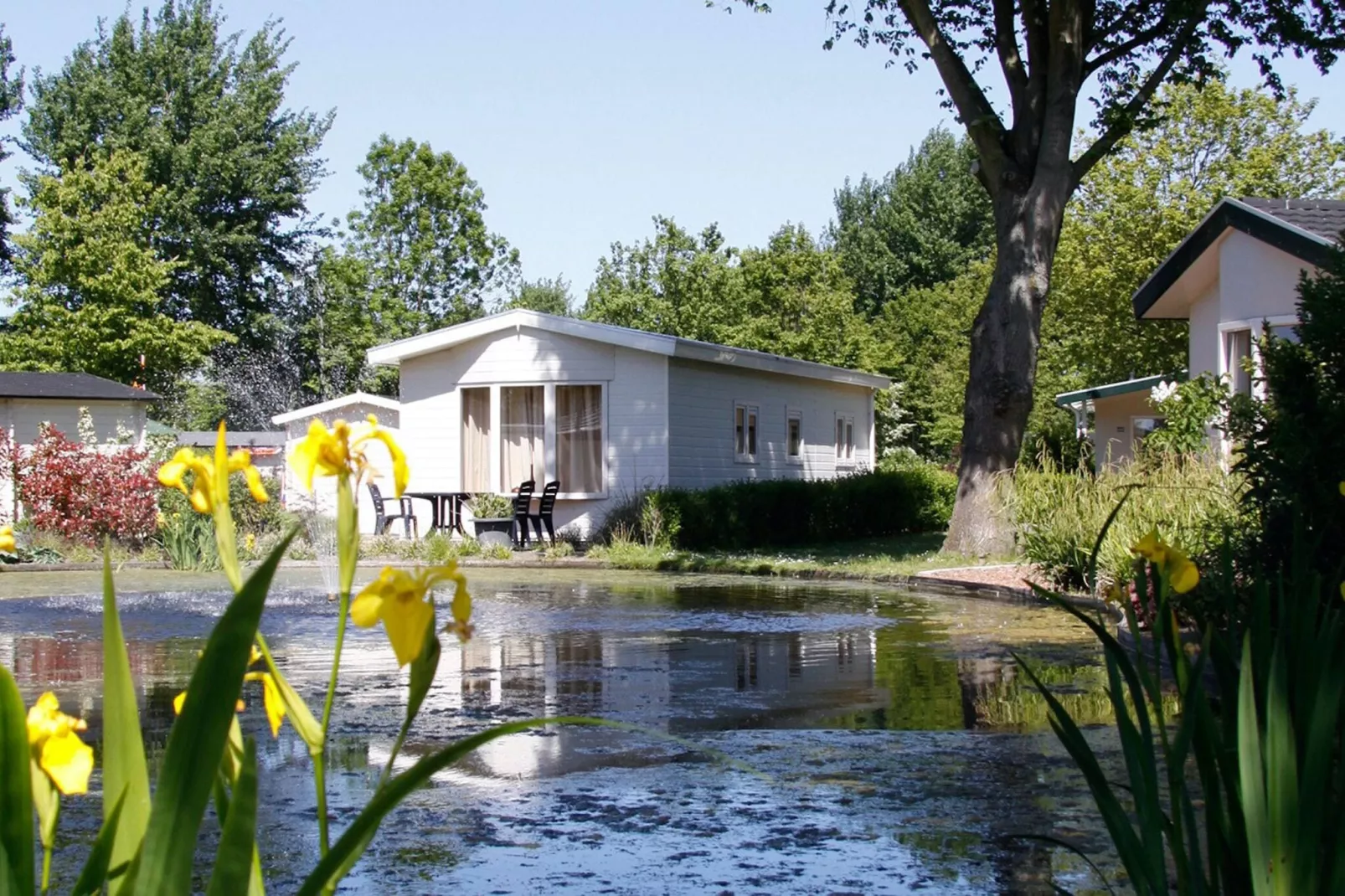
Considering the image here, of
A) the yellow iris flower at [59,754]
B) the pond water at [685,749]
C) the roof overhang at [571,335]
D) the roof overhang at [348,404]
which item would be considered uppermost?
the roof overhang at [571,335]

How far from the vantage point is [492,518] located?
2638 cm

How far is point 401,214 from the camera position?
5394 centimetres

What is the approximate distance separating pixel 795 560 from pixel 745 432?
801cm

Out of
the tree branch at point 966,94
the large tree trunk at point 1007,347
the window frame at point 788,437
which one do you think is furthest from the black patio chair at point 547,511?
the tree branch at point 966,94

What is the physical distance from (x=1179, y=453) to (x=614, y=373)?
1182cm

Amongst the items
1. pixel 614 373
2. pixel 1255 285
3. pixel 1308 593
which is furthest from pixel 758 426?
pixel 1308 593

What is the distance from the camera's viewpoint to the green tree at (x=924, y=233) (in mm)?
69125

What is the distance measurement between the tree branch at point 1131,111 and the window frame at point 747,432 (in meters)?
10.0

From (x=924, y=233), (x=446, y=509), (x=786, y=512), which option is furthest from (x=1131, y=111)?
(x=924, y=233)

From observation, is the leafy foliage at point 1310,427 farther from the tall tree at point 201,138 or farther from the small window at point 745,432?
the tall tree at point 201,138

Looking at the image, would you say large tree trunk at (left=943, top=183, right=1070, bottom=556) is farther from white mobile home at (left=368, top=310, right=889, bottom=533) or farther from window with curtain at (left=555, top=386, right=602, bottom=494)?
window with curtain at (left=555, top=386, right=602, bottom=494)

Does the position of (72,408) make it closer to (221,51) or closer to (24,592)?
(24,592)

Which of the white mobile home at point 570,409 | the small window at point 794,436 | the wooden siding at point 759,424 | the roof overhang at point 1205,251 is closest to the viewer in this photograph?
the roof overhang at point 1205,251

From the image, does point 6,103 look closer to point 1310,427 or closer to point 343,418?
point 343,418
